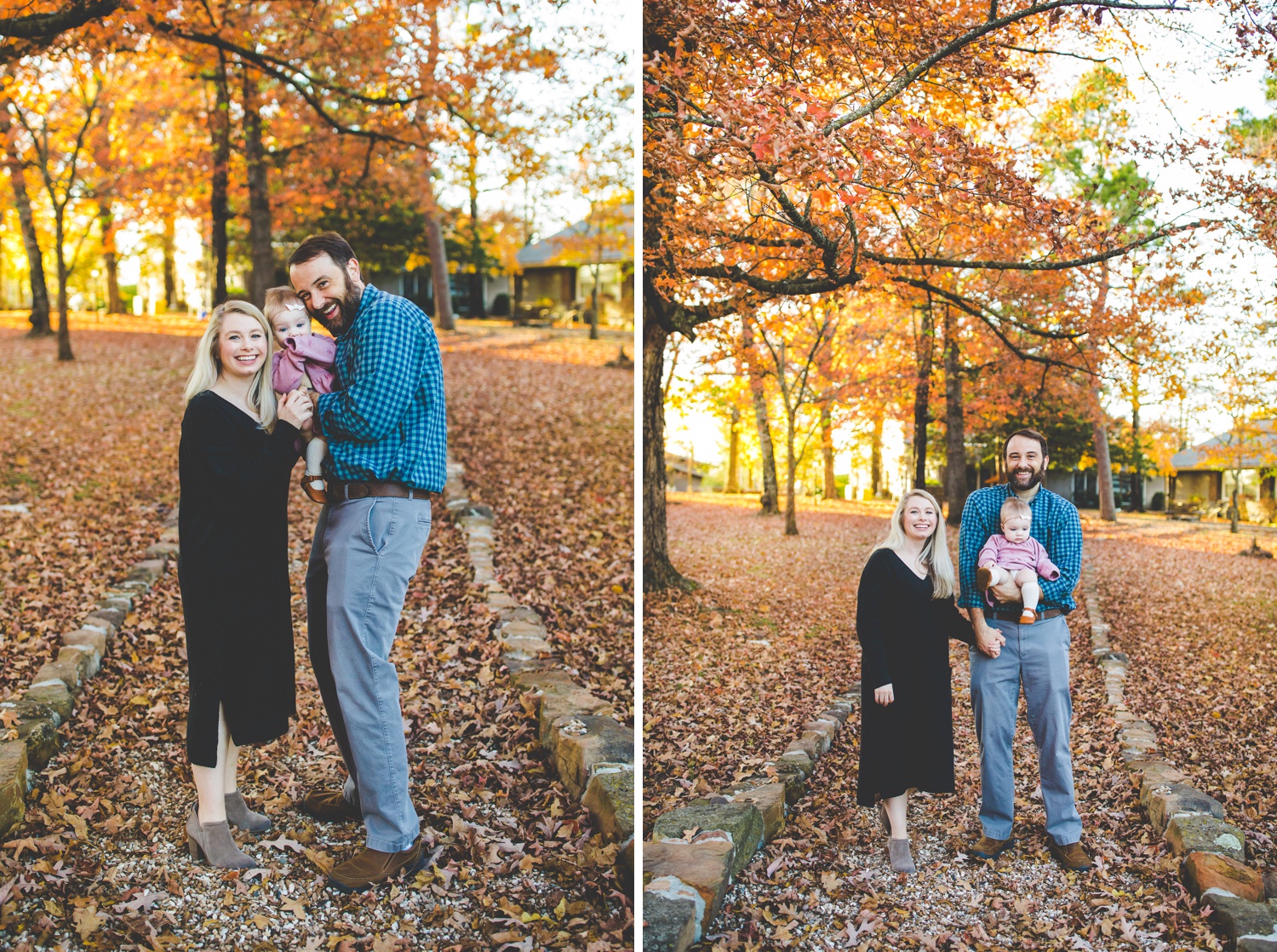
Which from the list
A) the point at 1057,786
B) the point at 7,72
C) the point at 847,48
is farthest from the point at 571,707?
the point at 7,72

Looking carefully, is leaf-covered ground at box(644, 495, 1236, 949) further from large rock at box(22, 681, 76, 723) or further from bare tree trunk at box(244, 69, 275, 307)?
bare tree trunk at box(244, 69, 275, 307)

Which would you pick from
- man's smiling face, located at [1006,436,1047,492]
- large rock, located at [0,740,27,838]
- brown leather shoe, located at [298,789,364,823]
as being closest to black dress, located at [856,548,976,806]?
man's smiling face, located at [1006,436,1047,492]

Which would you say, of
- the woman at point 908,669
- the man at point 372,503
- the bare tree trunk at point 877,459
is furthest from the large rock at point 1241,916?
the man at point 372,503

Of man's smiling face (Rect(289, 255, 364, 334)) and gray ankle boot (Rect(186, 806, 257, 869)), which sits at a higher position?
man's smiling face (Rect(289, 255, 364, 334))

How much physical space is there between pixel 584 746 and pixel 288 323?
1.83 m

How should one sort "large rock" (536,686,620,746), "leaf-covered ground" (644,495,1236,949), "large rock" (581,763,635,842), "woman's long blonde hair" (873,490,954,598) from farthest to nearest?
"large rock" (536,686,620,746)
"large rock" (581,763,635,842)
"woman's long blonde hair" (873,490,954,598)
"leaf-covered ground" (644,495,1236,949)

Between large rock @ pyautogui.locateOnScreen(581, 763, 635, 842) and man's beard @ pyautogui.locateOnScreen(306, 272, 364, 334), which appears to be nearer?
man's beard @ pyautogui.locateOnScreen(306, 272, 364, 334)

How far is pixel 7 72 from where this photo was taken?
5.48 meters

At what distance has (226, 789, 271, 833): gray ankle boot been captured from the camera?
9.31 ft

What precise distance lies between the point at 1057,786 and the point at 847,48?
8.13 feet

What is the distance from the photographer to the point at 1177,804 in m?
2.40

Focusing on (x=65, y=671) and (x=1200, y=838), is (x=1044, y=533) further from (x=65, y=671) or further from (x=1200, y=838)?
(x=65, y=671)

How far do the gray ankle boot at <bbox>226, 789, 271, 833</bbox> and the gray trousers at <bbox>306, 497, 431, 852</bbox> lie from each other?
16.6 inches

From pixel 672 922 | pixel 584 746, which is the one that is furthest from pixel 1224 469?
pixel 584 746
